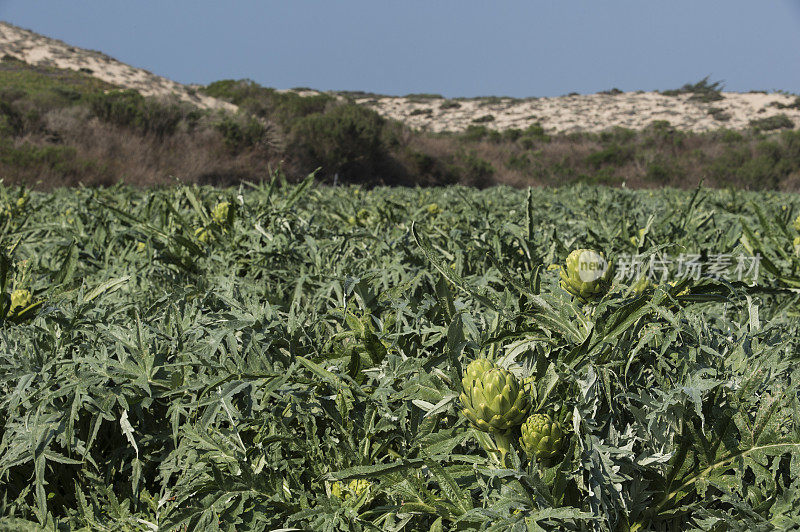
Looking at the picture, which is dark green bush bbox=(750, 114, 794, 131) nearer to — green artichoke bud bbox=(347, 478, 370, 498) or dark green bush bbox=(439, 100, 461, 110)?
dark green bush bbox=(439, 100, 461, 110)

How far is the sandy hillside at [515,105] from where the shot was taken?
1417 inches

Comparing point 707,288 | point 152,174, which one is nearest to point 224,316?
point 707,288

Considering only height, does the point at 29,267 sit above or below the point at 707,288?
below

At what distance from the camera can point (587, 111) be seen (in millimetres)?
50938

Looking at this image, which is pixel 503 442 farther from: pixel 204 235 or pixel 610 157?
pixel 610 157

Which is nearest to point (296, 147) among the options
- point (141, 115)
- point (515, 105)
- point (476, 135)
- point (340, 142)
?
point (340, 142)

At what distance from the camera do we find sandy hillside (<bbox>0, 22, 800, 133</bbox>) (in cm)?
3600

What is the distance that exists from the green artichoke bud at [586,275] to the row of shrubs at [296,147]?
49.7ft

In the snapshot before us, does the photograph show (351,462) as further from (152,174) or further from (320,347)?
(152,174)

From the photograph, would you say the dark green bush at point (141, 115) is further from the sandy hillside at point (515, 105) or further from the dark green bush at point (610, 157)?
the dark green bush at point (610, 157)

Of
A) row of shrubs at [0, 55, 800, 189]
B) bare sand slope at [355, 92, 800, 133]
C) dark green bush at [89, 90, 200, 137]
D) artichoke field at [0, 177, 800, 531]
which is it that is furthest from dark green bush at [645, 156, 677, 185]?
artichoke field at [0, 177, 800, 531]

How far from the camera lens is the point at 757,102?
154 ft

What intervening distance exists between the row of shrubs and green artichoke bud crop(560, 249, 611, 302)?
49.7 ft

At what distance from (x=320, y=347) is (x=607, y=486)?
70cm
